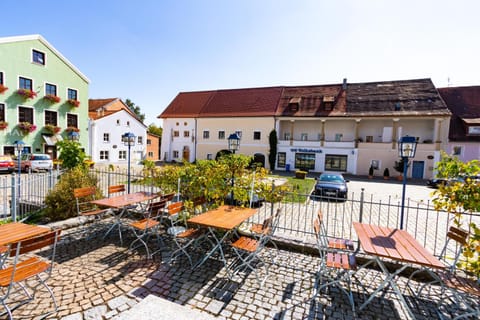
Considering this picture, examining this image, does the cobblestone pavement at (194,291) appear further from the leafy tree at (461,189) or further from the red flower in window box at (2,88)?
the red flower in window box at (2,88)

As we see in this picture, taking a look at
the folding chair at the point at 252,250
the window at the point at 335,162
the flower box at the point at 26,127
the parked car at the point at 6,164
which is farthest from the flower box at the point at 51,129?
the window at the point at 335,162

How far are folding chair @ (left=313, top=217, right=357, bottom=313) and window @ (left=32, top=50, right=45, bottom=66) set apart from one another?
1194 inches

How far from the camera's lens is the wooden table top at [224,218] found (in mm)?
3951

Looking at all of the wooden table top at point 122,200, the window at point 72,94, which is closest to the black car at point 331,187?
the wooden table top at point 122,200

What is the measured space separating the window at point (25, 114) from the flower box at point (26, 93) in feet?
3.82

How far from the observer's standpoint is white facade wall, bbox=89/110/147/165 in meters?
27.8

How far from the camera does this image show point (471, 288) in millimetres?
3031

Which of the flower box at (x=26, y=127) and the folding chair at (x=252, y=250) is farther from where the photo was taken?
the flower box at (x=26, y=127)

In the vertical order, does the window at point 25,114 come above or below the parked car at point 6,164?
above

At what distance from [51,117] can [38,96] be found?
2.24 m

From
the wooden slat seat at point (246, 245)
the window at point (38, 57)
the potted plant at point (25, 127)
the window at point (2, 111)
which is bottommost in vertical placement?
the wooden slat seat at point (246, 245)

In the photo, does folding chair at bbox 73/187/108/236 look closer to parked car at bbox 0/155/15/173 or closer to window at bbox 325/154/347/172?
parked car at bbox 0/155/15/173

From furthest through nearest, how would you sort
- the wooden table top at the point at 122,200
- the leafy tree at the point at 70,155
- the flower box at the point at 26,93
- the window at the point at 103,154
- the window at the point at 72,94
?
the window at the point at 103,154 < the window at the point at 72,94 < the flower box at the point at 26,93 < the leafy tree at the point at 70,155 < the wooden table top at the point at 122,200

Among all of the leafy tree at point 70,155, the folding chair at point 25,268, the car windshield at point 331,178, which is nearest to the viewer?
the folding chair at point 25,268
